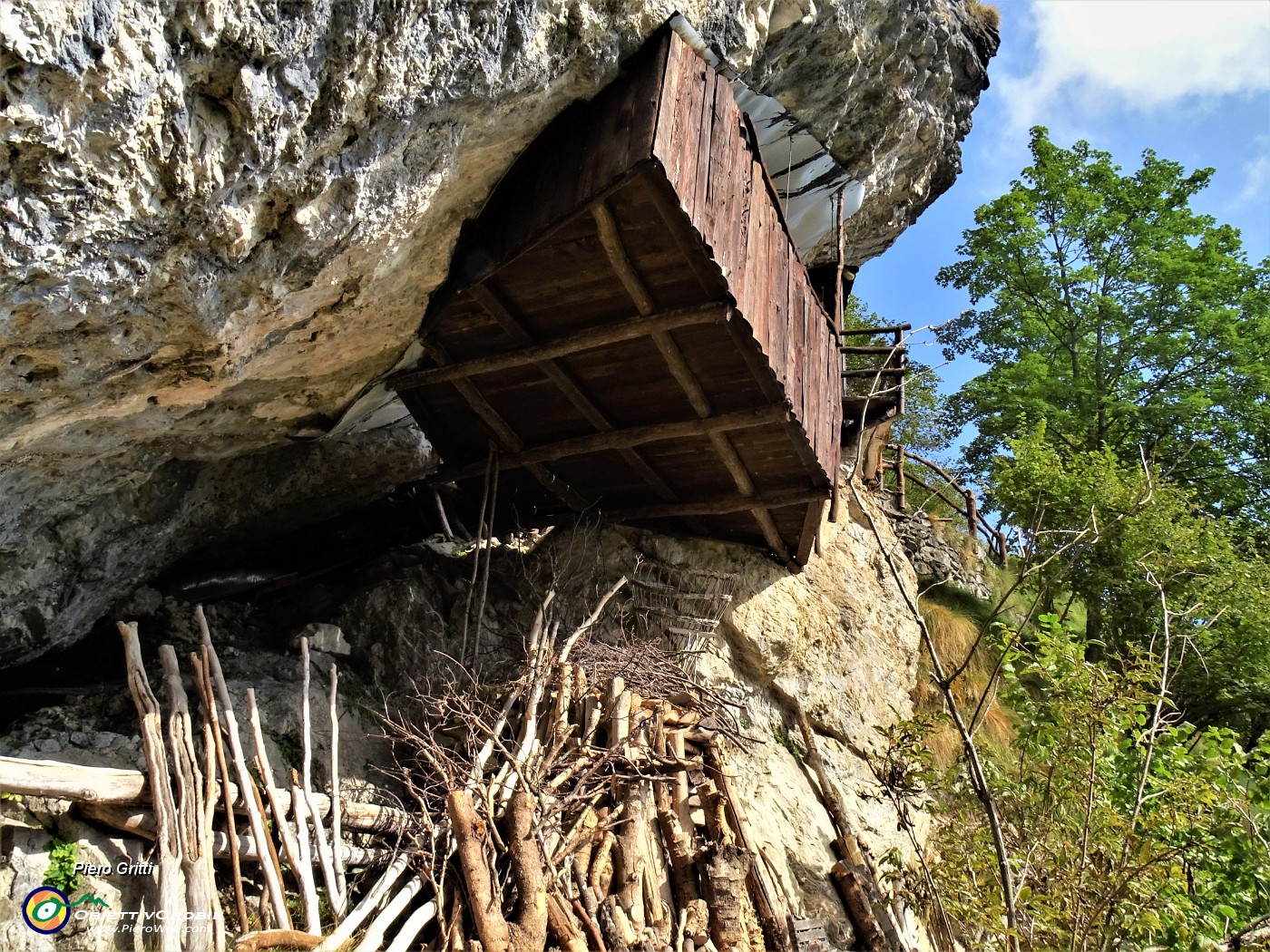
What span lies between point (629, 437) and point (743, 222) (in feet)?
6.29

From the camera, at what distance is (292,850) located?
4844 millimetres

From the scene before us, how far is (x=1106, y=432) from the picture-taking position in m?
16.3

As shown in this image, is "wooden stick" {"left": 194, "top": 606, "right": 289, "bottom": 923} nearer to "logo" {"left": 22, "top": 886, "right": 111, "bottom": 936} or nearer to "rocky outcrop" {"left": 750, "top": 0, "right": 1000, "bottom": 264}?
"logo" {"left": 22, "top": 886, "right": 111, "bottom": 936}

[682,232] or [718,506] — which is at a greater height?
Answer: [718,506]

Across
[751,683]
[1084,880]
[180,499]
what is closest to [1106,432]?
[751,683]

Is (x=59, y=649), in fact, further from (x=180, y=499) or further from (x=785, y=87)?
(x=785, y=87)

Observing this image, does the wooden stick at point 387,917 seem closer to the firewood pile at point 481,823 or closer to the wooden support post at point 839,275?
the firewood pile at point 481,823

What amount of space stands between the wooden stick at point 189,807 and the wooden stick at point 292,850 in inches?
12.2

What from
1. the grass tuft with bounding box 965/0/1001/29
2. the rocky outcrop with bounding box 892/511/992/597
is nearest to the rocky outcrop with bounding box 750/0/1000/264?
the grass tuft with bounding box 965/0/1001/29

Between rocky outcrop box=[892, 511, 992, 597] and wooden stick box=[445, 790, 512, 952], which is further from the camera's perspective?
rocky outcrop box=[892, 511, 992, 597]

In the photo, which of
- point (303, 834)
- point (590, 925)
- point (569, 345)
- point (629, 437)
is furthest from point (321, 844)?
point (629, 437)

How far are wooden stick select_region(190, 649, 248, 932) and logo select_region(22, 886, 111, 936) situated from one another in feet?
2.08

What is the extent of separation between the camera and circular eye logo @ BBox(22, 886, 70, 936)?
4.23 m

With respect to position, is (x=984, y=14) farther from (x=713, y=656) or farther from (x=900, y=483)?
(x=900, y=483)
